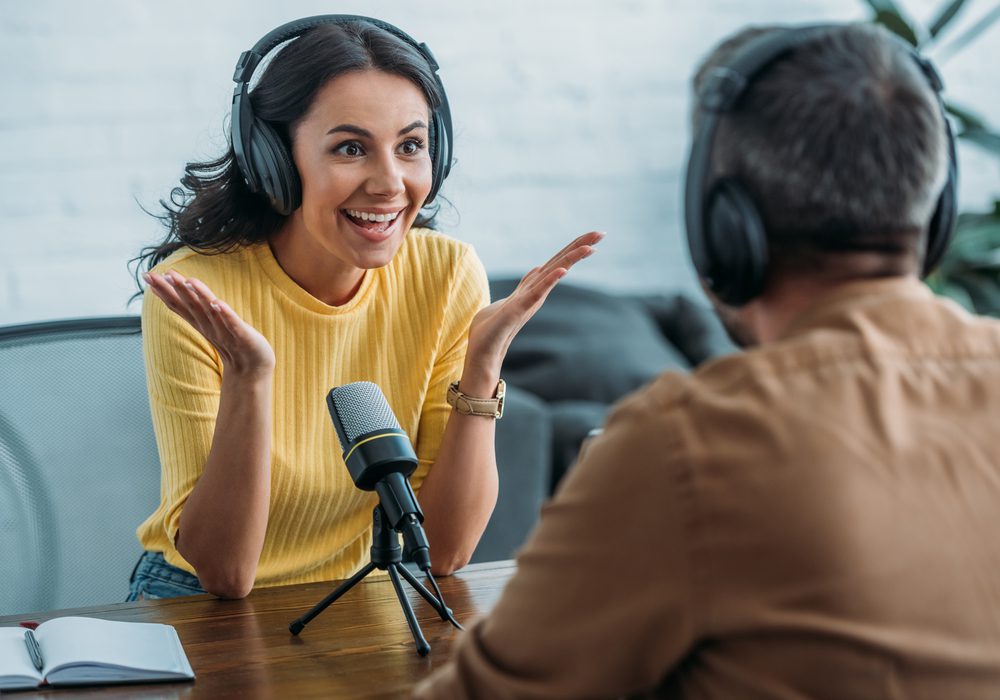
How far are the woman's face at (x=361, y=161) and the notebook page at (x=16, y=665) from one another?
0.58 metres

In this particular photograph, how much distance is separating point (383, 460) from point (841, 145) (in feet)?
1.72

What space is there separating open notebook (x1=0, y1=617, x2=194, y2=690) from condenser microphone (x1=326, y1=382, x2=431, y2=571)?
22 cm

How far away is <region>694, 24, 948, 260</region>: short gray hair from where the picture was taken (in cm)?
65

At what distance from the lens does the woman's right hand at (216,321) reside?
1.14m

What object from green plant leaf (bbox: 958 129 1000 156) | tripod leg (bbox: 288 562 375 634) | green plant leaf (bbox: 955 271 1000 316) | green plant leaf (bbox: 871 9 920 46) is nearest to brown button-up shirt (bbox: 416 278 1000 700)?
tripod leg (bbox: 288 562 375 634)

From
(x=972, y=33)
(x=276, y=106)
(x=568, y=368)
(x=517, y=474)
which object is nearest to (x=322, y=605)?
(x=276, y=106)

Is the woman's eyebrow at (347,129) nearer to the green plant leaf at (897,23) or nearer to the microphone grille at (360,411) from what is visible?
the microphone grille at (360,411)

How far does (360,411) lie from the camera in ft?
3.50

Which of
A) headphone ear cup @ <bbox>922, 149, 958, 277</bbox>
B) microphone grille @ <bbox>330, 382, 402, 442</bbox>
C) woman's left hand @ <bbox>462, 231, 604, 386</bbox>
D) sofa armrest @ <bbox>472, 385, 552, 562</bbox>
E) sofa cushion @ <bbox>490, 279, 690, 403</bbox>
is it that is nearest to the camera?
headphone ear cup @ <bbox>922, 149, 958, 277</bbox>

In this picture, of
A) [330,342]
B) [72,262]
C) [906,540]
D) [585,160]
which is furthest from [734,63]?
[585,160]

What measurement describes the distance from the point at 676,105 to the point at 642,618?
121 inches

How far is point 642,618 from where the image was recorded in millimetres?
621

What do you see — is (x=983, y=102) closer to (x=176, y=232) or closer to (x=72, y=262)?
(x=72, y=262)

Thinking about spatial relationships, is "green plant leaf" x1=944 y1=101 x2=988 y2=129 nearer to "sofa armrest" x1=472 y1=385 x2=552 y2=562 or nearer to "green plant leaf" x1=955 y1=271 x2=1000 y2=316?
"green plant leaf" x1=955 y1=271 x2=1000 y2=316
